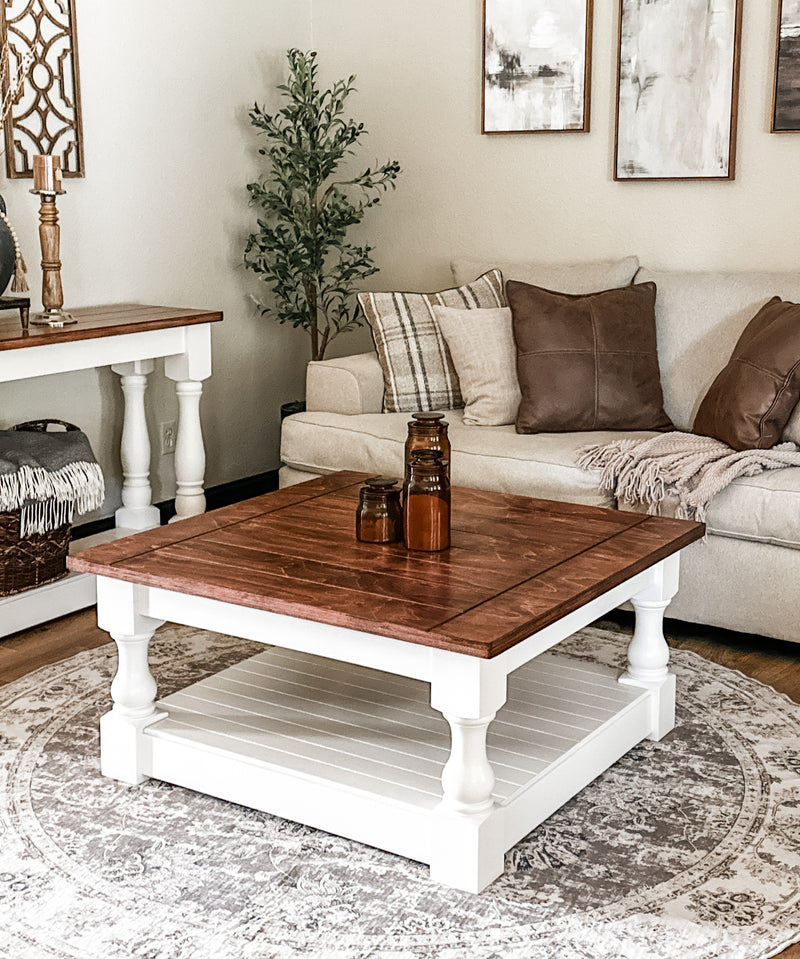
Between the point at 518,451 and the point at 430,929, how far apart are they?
175 cm

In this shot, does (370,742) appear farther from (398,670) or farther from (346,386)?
(346,386)

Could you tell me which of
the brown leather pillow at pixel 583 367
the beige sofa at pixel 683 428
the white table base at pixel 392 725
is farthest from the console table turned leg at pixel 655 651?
the brown leather pillow at pixel 583 367

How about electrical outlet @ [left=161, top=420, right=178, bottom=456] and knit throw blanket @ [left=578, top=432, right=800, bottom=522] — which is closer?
knit throw blanket @ [left=578, top=432, right=800, bottom=522]

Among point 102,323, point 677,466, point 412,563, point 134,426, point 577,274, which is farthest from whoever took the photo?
point 577,274

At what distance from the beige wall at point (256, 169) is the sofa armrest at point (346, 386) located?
0.64m

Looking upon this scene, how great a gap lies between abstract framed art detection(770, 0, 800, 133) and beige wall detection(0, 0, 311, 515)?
1.85 m

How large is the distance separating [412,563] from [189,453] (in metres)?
1.70

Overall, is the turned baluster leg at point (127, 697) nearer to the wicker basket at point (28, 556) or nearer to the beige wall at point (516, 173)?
the wicker basket at point (28, 556)

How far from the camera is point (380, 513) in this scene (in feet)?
8.05

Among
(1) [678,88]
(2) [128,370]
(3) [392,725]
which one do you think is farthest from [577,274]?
(3) [392,725]

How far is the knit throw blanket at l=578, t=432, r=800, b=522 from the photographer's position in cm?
316

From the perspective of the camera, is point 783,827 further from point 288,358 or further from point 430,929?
point 288,358

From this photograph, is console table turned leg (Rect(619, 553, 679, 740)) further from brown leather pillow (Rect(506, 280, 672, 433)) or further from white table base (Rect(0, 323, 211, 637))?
white table base (Rect(0, 323, 211, 637))

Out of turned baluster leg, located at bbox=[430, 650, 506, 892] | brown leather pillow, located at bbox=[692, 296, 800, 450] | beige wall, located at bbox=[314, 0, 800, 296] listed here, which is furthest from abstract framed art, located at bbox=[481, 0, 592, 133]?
turned baluster leg, located at bbox=[430, 650, 506, 892]
